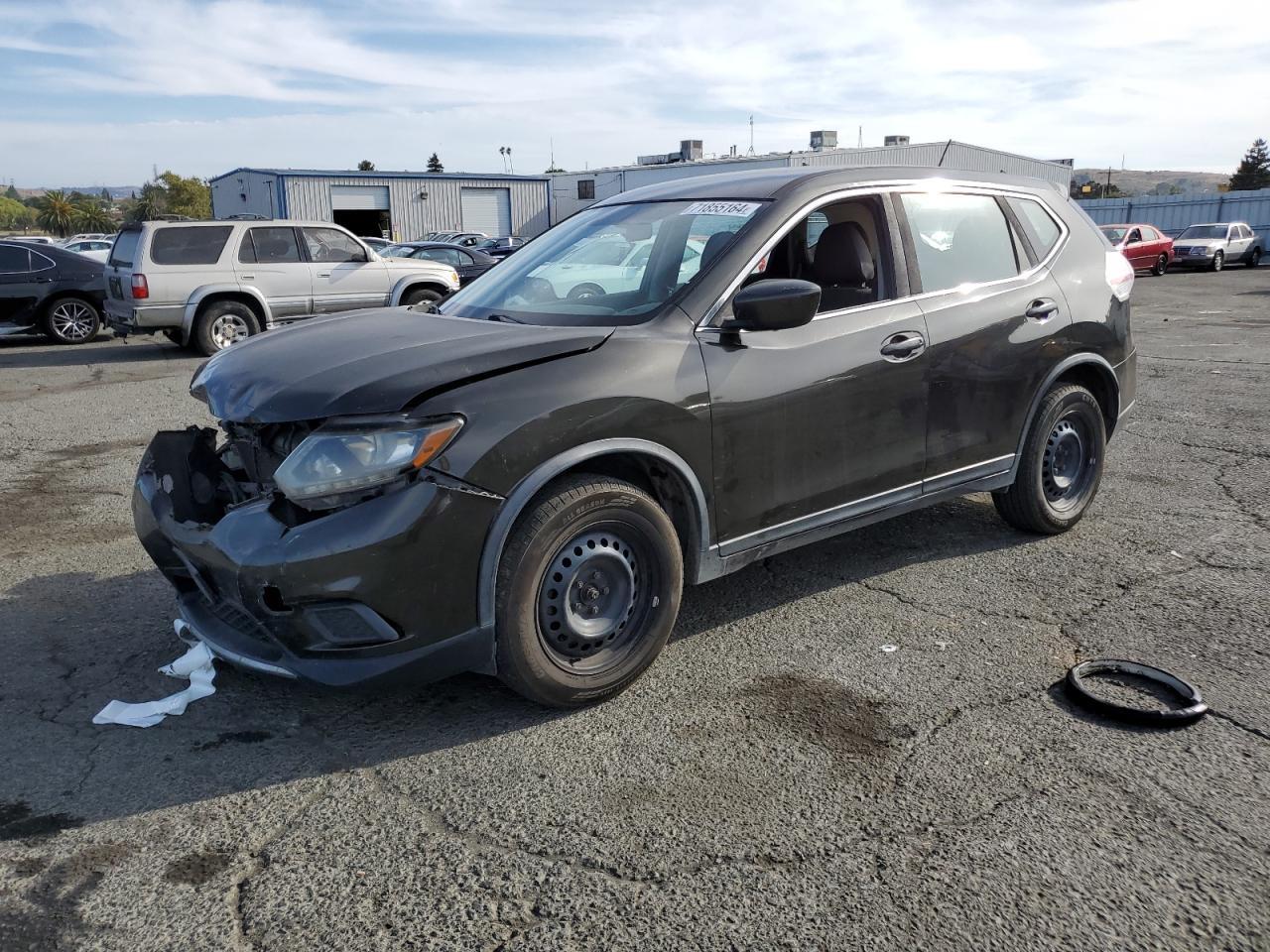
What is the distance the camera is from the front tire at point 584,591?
318cm

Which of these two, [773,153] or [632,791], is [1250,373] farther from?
[773,153]

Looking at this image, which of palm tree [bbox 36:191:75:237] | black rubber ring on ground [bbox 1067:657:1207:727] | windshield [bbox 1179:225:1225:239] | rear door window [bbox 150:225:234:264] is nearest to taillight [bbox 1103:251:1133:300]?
black rubber ring on ground [bbox 1067:657:1207:727]

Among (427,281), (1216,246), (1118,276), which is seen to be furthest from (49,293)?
(1216,246)

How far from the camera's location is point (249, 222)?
43.4ft

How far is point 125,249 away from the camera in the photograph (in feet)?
42.6

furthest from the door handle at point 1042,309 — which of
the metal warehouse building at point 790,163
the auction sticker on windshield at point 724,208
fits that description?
the metal warehouse building at point 790,163

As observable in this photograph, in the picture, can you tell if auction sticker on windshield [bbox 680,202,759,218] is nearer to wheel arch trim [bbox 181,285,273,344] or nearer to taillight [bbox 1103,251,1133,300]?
taillight [bbox 1103,251,1133,300]

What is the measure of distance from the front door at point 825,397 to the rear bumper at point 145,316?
35.2ft

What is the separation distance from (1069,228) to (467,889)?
14.6 ft

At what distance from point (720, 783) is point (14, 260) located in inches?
603

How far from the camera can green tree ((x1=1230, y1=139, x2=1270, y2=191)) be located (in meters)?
83.7

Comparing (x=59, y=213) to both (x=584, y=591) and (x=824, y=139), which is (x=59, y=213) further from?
(x=584, y=591)

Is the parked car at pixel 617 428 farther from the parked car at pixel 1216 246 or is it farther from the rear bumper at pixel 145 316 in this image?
the parked car at pixel 1216 246

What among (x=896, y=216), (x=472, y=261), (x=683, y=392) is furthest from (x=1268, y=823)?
(x=472, y=261)
